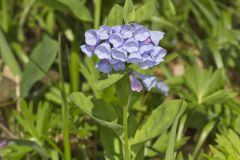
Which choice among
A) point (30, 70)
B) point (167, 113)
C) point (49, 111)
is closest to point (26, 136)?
point (49, 111)

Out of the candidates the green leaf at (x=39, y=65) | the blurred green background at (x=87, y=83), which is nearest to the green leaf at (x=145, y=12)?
the blurred green background at (x=87, y=83)

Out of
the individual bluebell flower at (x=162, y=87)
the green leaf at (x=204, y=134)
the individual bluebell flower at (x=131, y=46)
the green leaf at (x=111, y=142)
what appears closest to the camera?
the individual bluebell flower at (x=131, y=46)

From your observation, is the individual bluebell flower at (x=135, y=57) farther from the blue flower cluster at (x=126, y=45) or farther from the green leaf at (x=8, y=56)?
the green leaf at (x=8, y=56)

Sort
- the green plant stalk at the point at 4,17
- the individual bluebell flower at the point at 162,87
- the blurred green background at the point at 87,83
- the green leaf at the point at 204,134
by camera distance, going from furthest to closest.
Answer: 1. the green plant stalk at the point at 4,17
2. the individual bluebell flower at the point at 162,87
3. the green leaf at the point at 204,134
4. the blurred green background at the point at 87,83

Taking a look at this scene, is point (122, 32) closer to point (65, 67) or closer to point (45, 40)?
point (45, 40)

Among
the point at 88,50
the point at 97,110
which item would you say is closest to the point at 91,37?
the point at 88,50

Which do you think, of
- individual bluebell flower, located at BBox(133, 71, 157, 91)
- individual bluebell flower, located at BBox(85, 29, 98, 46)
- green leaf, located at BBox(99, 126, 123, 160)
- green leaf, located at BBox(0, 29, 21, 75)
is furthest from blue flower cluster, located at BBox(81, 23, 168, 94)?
Result: green leaf, located at BBox(0, 29, 21, 75)
